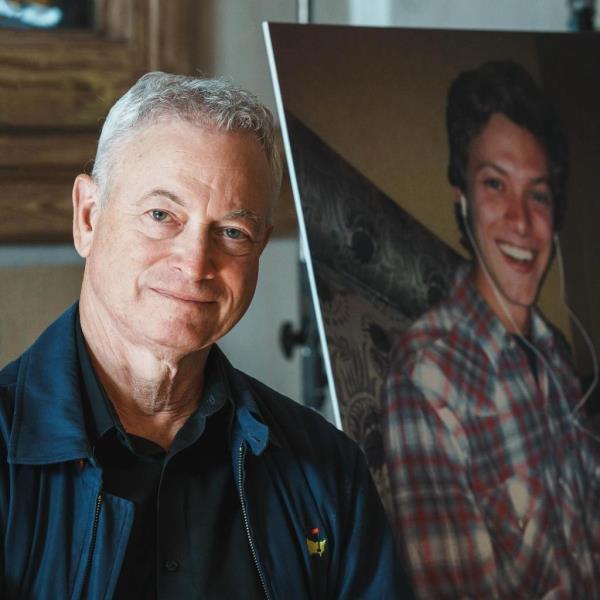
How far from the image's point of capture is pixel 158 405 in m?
1.48

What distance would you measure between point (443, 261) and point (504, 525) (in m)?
0.51

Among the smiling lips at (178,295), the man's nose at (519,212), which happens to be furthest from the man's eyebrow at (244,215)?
the man's nose at (519,212)

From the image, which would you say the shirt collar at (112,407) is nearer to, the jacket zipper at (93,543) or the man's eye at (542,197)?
the jacket zipper at (93,543)

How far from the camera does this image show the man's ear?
57.6 inches

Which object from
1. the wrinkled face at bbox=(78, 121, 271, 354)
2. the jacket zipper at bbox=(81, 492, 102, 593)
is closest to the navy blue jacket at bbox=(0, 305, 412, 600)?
the jacket zipper at bbox=(81, 492, 102, 593)

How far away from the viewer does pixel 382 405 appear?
78.6 inches

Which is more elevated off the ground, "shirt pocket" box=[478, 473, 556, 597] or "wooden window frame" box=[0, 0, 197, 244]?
"wooden window frame" box=[0, 0, 197, 244]

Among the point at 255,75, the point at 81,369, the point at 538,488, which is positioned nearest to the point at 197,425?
the point at 81,369

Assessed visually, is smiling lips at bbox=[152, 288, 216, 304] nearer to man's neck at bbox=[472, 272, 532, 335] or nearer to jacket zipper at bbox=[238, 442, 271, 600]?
jacket zipper at bbox=[238, 442, 271, 600]

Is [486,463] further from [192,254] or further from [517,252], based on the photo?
[192,254]

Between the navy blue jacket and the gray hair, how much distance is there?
0.24m

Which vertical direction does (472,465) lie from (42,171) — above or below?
below

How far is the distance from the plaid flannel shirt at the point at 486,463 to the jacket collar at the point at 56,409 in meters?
0.53

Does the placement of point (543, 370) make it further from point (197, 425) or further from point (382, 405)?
point (197, 425)
